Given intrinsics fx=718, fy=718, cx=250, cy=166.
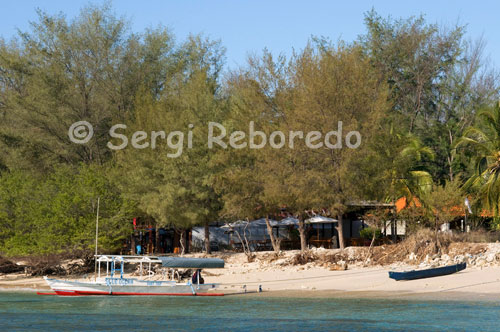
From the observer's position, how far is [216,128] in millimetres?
49781

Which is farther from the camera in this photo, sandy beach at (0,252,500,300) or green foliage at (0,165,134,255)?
green foliage at (0,165,134,255)

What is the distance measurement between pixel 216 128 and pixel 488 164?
19.2 meters

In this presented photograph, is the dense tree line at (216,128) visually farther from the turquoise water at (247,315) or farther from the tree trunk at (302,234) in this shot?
the turquoise water at (247,315)

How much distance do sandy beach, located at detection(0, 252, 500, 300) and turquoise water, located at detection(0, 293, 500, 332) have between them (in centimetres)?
252

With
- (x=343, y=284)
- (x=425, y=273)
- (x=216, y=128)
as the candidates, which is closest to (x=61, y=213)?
(x=216, y=128)

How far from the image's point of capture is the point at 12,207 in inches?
2024

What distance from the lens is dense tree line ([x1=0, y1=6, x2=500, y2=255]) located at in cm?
4553

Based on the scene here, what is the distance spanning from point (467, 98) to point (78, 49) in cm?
3276

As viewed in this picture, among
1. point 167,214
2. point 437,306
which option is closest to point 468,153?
point 167,214

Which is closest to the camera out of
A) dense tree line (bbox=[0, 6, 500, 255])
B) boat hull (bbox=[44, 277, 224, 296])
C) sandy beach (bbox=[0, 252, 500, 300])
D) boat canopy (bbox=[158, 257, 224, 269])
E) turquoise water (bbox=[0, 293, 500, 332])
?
turquoise water (bbox=[0, 293, 500, 332])

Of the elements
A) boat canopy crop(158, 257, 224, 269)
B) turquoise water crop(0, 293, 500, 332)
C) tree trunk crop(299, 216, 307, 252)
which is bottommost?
turquoise water crop(0, 293, 500, 332)

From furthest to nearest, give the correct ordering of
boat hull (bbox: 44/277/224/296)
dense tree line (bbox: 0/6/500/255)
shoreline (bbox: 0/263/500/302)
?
dense tree line (bbox: 0/6/500/255)
boat hull (bbox: 44/277/224/296)
shoreline (bbox: 0/263/500/302)

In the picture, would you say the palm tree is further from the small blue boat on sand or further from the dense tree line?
the small blue boat on sand

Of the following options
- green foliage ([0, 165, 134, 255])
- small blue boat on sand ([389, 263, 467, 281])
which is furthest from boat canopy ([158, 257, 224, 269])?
green foliage ([0, 165, 134, 255])
